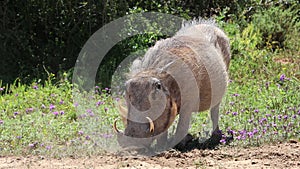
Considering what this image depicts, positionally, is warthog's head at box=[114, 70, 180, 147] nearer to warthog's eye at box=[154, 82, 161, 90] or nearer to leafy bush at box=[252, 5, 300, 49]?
warthog's eye at box=[154, 82, 161, 90]

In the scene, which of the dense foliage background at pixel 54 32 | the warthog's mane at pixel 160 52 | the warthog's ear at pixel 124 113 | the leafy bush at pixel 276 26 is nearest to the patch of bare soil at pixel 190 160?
the warthog's ear at pixel 124 113

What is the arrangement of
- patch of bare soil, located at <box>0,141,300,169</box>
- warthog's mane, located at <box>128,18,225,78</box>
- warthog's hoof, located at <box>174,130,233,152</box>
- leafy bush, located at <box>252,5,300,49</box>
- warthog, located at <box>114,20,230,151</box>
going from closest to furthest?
patch of bare soil, located at <box>0,141,300,169</box> < warthog, located at <box>114,20,230,151</box> < warthog's mane, located at <box>128,18,225,78</box> < warthog's hoof, located at <box>174,130,233,152</box> < leafy bush, located at <box>252,5,300,49</box>

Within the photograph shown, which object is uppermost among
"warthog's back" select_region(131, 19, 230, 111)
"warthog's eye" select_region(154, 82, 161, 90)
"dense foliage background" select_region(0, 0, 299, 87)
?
"dense foliage background" select_region(0, 0, 299, 87)

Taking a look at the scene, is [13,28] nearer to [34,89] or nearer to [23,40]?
[23,40]

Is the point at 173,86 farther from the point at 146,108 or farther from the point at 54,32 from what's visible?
the point at 54,32

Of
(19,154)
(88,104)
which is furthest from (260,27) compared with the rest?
(19,154)

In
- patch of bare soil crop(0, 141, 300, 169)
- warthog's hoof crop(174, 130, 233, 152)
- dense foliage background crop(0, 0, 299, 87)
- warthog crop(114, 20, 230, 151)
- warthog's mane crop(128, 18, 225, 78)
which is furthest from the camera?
dense foliage background crop(0, 0, 299, 87)

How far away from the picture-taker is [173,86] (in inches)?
201

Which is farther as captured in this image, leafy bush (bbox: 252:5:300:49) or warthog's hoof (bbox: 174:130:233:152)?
leafy bush (bbox: 252:5:300:49)

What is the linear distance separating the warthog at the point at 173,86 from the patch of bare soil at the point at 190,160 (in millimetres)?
195

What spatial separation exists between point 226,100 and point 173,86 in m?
1.86

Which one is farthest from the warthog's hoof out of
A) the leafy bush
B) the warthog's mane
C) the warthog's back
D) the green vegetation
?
the leafy bush

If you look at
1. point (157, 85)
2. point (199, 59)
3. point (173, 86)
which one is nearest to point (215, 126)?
point (199, 59)

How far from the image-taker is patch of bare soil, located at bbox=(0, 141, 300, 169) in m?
4.69
